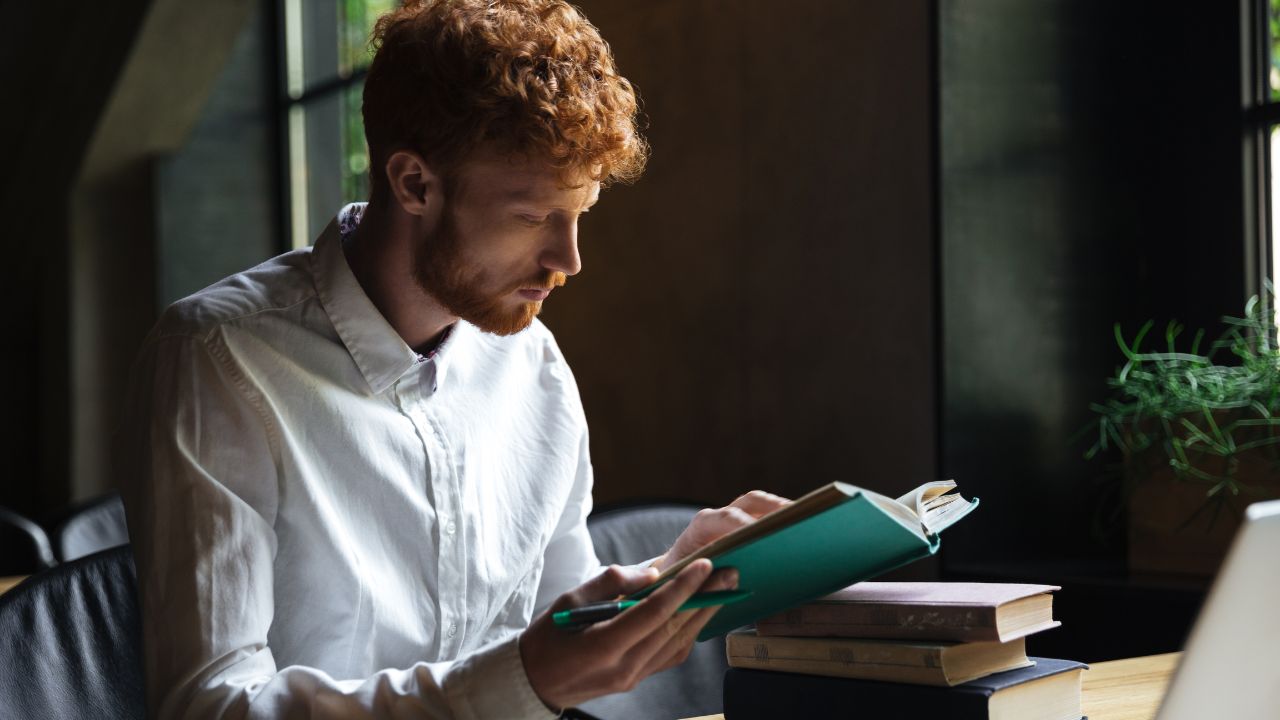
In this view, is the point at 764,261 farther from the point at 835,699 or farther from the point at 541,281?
the point at 835,699

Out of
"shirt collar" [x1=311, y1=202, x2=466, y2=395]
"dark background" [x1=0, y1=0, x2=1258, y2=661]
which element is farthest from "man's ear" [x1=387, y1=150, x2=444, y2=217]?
"dark background" [x1=0, y1=0, x2=1258, y2=661]

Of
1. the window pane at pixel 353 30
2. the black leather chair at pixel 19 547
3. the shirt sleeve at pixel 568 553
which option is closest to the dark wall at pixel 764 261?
the shirt sleeve at pixel 568 553

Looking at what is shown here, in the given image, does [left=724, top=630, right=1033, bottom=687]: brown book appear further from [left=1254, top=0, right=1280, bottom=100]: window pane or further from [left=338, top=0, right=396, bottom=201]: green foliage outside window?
[left=338, top=0, right=396, bottom=201]: green foliage outside window

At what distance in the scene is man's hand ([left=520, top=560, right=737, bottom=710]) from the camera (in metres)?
0.92

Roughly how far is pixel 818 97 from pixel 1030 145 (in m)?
0.41

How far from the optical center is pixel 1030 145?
2256mm

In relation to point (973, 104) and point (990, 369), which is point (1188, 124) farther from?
point (990, 369)

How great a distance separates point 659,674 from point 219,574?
0.86 m

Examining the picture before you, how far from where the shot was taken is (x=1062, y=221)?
7.47 feet

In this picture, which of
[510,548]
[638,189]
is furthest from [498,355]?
[638,189]

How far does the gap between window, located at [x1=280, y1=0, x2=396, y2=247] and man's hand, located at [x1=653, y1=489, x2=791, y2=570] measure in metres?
3.81

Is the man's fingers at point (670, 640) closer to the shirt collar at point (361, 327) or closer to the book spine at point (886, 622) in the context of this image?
the book spine at point (886, 622)

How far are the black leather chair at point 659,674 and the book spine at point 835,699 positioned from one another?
0.63 metres

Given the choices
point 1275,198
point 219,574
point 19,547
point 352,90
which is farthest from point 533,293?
point 352,90
